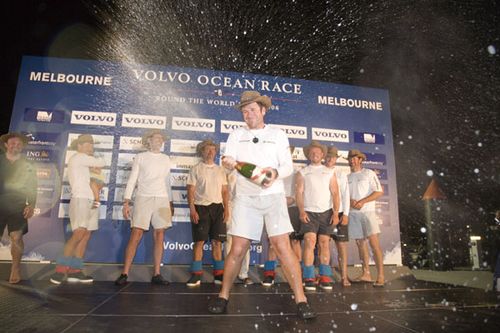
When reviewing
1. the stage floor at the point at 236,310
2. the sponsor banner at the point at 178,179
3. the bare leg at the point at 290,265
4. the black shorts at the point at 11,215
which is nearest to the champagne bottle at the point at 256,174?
the bare leg at the point at 290,265

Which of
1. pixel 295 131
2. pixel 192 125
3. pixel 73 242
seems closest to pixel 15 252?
pixel 73 242

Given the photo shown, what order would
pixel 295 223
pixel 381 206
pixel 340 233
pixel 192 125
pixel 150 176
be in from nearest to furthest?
pixel 150 176, pixel 340 233, pixel 295 223, pixel 192 125, pixel 381 206

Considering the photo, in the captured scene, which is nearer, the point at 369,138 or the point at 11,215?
the point at 11,215

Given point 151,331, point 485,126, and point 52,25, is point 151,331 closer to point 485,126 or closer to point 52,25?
point 52,25

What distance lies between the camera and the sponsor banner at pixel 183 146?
596cm

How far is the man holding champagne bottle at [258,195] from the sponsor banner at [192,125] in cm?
317

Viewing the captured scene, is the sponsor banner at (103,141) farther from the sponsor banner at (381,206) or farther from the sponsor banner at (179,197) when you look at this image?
the sponsor banner at (381,206)

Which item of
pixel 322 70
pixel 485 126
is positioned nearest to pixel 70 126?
pixel 322 70

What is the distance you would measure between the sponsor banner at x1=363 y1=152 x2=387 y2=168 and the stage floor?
9.61ft

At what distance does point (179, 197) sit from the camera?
579cm

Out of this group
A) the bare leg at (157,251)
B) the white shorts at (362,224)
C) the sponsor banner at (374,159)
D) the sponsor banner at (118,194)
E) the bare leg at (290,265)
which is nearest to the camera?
the bare leg at (290,265)

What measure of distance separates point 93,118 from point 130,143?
0.79m

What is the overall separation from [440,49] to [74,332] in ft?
29.0

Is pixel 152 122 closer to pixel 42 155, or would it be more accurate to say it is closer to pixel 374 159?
pixel 42 155
